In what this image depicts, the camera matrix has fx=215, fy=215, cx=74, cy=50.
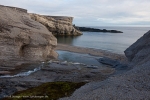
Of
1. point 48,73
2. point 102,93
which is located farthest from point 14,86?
point 102,93

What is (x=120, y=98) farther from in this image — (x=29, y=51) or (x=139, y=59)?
(x=29, y=51)

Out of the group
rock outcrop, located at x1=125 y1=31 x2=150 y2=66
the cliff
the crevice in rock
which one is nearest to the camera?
the cliff

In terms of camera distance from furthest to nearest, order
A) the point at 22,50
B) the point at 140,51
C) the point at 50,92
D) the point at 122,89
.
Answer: the point at 22,50 → the point at 140,51 → the point at 50,92 → the point at 122,89

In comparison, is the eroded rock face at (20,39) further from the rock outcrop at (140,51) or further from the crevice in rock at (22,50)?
the rock outcrop at (140,51)

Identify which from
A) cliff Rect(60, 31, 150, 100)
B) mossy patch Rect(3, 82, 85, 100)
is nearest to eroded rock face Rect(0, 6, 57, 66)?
mossy patch Rect(3, 82, 85, 100)

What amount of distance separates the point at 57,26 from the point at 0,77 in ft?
244

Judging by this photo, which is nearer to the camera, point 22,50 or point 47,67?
point 47,67

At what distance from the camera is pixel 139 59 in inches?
1109

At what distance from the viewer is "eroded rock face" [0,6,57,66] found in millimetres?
31781

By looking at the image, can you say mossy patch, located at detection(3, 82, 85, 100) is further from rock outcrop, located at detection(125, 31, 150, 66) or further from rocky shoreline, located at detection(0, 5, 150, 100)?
rock outcrop, located at detection(125, 31, 150, 66)

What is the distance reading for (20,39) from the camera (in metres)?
33.6

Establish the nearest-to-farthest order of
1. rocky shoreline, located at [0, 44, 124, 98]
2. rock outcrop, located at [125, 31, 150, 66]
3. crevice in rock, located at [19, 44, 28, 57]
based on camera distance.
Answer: rocky shoreline, located at [0, 44, 124, 98] < rock outcrop, located at [125, 31, 150, 66] < crevice in rock, located at [19, 44, 28, 57]

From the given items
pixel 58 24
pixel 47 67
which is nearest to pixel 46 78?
pixel 47 67

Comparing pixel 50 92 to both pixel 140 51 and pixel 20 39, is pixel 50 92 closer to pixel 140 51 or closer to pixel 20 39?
pixel 140 51
